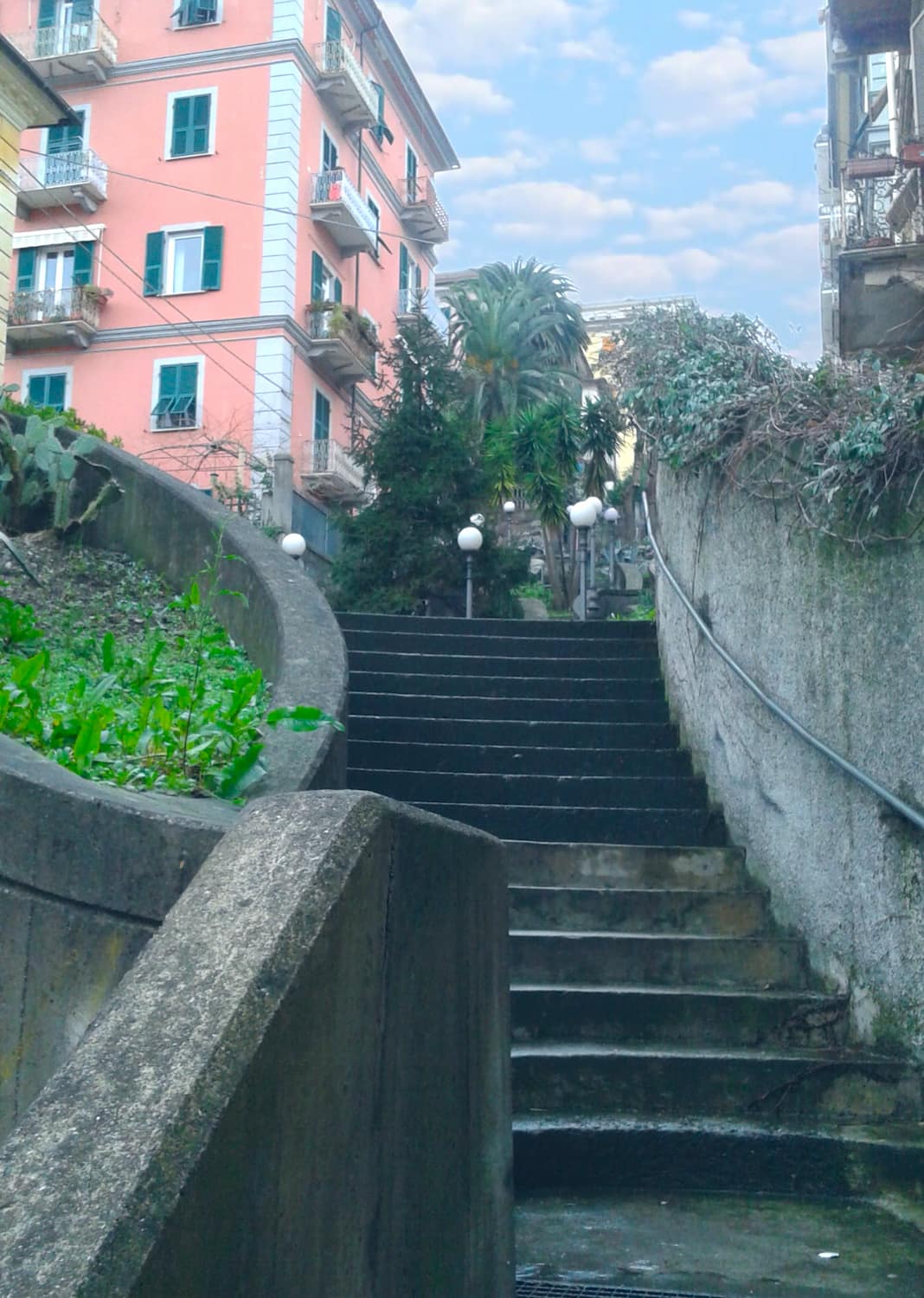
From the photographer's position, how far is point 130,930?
110 inches

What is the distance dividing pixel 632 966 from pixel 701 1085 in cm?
70

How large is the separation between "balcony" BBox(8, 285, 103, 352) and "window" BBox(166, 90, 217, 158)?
11.7 ft

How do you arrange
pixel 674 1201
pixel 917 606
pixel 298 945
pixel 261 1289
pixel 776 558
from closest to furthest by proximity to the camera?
1. pixel 261 1289
2. pixel 298 945
3. pixel 674 1201
4. pixel 917 606
5. pixel 776 558

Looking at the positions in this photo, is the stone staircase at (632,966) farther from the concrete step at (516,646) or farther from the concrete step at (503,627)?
the concrete step at (503,627)

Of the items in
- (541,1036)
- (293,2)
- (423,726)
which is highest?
(293,2)

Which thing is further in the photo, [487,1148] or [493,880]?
[493,880]

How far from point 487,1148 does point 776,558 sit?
3.42m

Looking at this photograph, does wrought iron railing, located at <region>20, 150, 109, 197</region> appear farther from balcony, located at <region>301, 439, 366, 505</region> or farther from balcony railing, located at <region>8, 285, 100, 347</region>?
balcony, located at <region>301, 439, 366, 505</region>

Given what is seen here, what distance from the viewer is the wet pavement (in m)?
3.30

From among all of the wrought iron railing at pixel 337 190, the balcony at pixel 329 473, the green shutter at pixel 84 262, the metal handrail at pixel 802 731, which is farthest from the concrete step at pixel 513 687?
the green shutter at pixel 84 262

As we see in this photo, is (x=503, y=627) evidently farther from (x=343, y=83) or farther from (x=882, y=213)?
(x=343, y=83)

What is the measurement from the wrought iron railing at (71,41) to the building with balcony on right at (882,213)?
60.4 feet

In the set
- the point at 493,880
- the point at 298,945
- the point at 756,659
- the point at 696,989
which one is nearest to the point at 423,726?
the point at 756,659

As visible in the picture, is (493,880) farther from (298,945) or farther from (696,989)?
(696,989)
